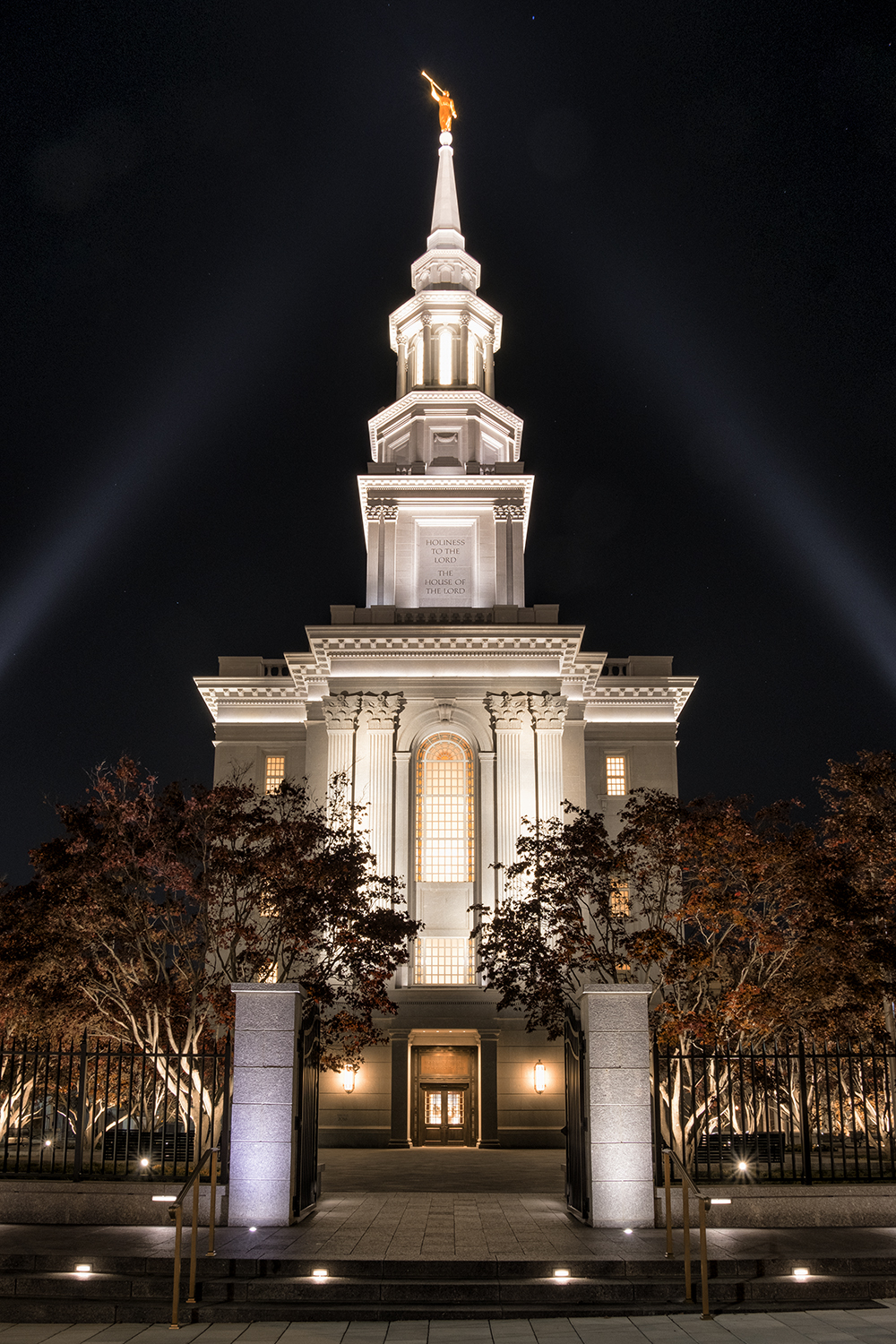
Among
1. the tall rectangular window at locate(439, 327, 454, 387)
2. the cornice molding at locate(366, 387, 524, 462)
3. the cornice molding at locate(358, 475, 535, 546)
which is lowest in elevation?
the cornice molding at locate(358, 475, 535, 546)

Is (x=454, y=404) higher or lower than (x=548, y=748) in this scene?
higher

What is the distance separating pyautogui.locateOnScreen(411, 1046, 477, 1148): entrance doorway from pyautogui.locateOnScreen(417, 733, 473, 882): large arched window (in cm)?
619

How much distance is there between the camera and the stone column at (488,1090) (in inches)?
1428

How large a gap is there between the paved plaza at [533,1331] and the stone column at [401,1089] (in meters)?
24.7

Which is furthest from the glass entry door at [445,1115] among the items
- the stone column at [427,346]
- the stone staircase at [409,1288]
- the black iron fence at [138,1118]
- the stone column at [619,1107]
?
the stone column at [427,346]

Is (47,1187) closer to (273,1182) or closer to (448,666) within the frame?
(273,1182)

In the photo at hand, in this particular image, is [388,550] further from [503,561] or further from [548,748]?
[548,748]

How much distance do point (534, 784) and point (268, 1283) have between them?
94.4ft

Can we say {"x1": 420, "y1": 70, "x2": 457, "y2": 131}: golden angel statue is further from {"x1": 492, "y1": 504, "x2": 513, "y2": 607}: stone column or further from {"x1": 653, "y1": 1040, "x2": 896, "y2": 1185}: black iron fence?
{"x1": 653, "y1": 1040, "x2": 896, "y2": 1185}: black iron fence

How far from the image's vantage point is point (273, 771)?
4762cm

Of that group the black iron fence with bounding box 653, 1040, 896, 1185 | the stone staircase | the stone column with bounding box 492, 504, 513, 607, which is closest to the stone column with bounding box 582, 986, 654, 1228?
the black iron fence with bounding box 653, 1040, 896, 1185

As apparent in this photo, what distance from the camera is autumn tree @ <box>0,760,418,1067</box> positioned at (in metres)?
24.2

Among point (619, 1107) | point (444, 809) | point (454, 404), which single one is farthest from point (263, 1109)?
point (454, 404)

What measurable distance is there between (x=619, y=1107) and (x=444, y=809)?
84.3 ft
